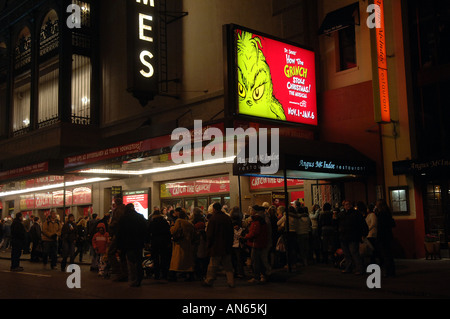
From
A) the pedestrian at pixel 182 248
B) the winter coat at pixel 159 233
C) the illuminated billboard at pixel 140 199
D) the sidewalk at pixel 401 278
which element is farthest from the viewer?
the illuminated billboard at pixel 140 199

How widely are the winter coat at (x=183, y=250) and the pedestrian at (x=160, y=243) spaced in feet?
0.64

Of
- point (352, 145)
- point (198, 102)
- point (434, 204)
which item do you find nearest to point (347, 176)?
point (352, 145)

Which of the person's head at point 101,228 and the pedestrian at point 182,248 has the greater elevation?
the person's head at point 101,228

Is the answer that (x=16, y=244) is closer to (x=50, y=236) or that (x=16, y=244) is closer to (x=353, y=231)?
(x=50, y=236)

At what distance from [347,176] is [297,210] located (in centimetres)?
322

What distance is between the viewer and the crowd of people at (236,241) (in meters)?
11.8

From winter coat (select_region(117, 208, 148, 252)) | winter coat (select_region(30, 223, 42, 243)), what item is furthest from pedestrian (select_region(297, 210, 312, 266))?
winter coat (select_region(30, 223, 42, 243))

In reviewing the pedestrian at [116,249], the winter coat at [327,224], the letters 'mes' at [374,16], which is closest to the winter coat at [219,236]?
the pedestrian at [116,249]

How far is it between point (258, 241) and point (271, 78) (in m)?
7.28

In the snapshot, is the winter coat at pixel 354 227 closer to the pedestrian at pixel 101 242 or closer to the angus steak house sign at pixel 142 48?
the pedestrian at pixel 101 242

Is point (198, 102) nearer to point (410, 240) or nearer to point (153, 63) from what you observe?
point (153, 63)

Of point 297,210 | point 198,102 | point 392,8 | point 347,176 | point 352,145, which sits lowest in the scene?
point 297,210

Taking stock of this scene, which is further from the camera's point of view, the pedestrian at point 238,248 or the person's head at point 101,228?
the person's head at point 101,228
